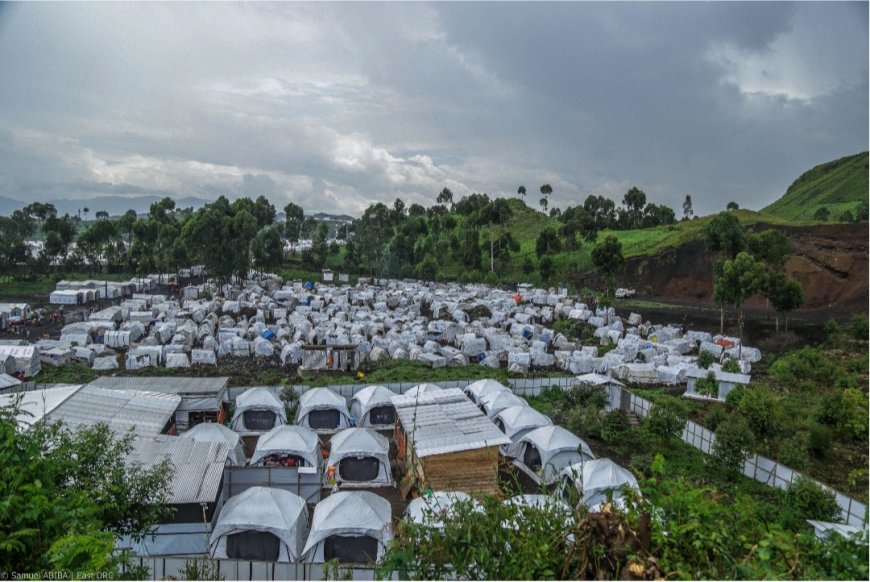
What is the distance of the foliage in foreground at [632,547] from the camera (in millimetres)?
3062

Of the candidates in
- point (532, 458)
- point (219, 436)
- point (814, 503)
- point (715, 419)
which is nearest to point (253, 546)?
point (219, 436)

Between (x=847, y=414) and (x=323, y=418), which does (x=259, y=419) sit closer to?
(x=323, y=418)

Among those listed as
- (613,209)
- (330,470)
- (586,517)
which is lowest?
(330,470)

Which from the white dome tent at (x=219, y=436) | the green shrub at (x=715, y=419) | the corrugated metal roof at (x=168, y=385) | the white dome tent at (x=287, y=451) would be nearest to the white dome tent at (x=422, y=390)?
the white dome tent at (x=287, y=451)

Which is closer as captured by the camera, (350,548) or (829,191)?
(350,548)

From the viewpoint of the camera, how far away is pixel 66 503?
4355 millimetres

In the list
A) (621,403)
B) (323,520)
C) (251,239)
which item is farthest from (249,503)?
(251,239)

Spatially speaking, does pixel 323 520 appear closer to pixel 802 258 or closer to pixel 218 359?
pixel 218 359

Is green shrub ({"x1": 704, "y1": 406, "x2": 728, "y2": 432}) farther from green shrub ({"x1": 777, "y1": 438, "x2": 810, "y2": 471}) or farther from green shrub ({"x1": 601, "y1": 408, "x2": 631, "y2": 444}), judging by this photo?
green shrub ({"x1": 601, "y1": 408, "x2": 631, "y2": 444})

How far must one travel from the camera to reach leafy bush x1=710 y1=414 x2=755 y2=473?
11750 millimetres

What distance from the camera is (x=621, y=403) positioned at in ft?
53.7

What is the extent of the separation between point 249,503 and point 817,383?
19.9 meters

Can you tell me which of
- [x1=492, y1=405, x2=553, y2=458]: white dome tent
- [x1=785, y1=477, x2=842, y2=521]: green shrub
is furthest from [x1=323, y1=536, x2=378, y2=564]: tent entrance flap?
[x1=785, y1=477, x2=842, y2=521]: green shrub

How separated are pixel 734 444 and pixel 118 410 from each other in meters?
13.0
